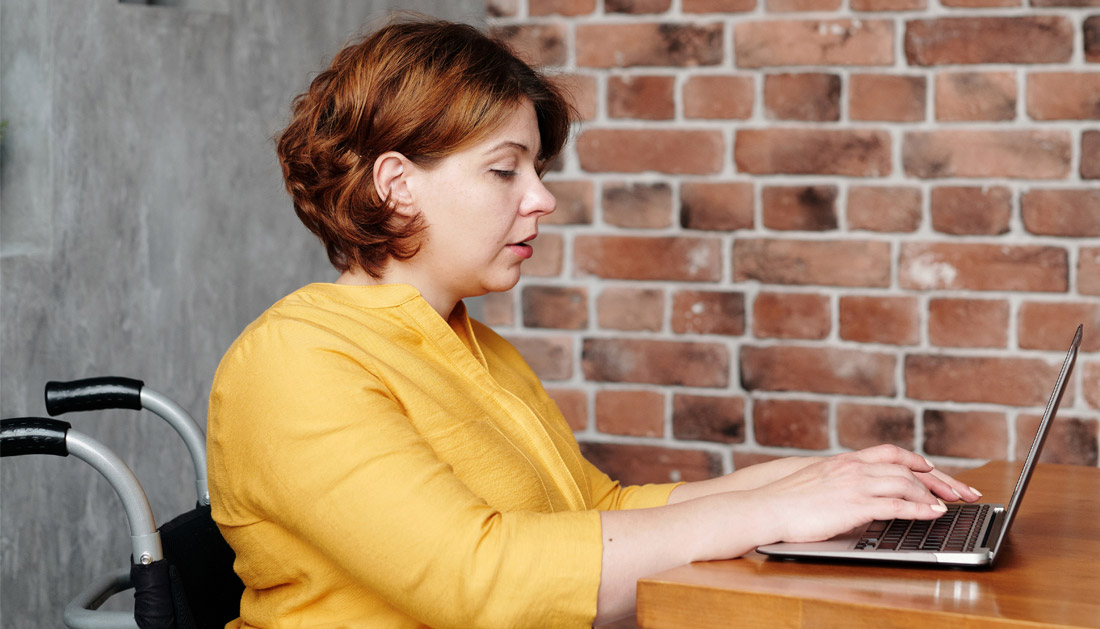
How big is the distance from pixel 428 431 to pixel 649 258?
1.14 metres

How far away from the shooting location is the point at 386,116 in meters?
1.26

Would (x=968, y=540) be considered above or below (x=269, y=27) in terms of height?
below

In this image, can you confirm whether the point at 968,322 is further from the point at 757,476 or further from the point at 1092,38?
the point at 757,476

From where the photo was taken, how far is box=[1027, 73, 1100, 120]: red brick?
6.42 feet

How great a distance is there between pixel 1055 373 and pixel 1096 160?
379 millimetres

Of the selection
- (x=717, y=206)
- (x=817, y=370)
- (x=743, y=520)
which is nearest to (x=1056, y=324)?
(x=817, y=370)

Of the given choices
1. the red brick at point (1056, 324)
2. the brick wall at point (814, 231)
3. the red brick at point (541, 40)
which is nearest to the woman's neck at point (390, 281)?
the brick wall at point (814, 231)

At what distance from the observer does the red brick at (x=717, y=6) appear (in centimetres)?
214

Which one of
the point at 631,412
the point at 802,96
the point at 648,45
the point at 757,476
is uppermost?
the point at 648,45

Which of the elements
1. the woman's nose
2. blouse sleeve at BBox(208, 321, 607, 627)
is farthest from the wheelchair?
the woman's nose

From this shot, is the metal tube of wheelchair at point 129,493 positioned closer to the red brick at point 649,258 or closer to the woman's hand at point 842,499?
the woman's hand at point 842,499

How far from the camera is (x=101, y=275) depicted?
1.58 metres

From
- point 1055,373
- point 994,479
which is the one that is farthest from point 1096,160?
point 994,479

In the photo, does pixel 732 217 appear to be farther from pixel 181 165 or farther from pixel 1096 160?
pixel 181 165
